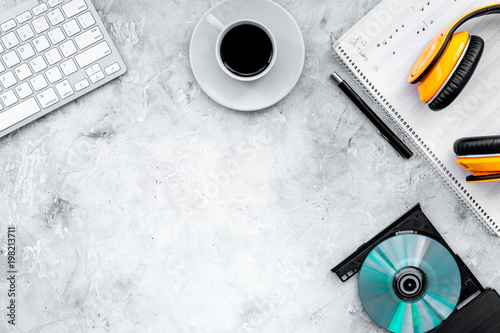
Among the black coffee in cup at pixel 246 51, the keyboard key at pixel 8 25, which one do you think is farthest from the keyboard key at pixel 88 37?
the black coffee in cup at pixel 246 51

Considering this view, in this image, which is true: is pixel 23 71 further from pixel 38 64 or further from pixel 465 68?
pixel 465 68

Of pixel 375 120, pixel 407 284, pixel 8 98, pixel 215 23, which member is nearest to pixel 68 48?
pixel 8 98

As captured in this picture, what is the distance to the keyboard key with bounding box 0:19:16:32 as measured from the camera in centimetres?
68

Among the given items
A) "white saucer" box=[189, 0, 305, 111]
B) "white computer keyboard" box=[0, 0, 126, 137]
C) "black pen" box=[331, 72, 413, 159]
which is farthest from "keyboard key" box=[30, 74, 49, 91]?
"black pen" box=[331, 72, 413, 159]

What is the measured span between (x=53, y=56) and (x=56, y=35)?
0.03 meters

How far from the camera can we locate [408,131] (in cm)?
71

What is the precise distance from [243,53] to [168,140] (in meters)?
0.20

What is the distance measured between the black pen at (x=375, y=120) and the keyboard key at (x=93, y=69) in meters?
0.40

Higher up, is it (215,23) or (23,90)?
(215,23)

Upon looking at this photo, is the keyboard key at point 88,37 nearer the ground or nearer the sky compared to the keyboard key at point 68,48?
nearer the sky

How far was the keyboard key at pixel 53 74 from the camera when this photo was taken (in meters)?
0.69

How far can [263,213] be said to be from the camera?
29.0 inches

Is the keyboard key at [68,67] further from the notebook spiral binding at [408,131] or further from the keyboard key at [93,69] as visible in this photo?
the notebook spiral binding at [408,131]

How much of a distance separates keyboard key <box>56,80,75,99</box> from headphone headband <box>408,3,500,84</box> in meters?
0.56
